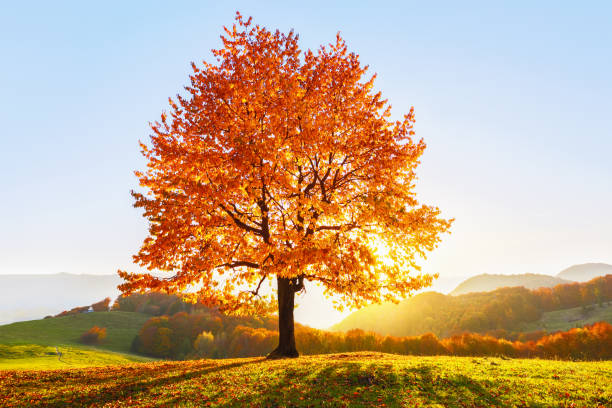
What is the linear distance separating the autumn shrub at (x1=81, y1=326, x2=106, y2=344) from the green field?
4.80ft

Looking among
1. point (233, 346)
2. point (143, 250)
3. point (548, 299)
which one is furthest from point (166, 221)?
point (548, 299)

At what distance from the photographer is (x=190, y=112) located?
21047 millimetres

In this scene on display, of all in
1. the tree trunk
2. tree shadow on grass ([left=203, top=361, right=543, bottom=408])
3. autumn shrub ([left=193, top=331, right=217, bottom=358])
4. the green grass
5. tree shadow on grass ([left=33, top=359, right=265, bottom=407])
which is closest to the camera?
tree shadow on grass ([left=203, top=361, right=543, bottom=408])

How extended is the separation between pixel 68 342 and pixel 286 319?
8091cm

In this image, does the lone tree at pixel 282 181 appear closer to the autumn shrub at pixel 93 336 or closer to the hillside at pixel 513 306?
the autumn shrub at pixel 93 336

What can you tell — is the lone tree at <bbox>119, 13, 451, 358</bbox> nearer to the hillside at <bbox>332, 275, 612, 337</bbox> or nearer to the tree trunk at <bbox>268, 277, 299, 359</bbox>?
the tree trunk at <bbox>268, 277, 299, 359</bbox>

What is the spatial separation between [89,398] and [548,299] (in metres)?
206

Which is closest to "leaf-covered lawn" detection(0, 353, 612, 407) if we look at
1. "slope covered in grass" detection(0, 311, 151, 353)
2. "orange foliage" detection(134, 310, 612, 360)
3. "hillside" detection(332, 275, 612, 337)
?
"orange foliage" detection(134, 310, 612, 360)

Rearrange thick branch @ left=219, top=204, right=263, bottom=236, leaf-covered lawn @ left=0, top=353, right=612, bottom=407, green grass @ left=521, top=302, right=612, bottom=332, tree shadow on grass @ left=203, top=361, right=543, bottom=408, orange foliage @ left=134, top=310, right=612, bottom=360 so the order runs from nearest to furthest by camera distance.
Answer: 1. tree shadow on grass @ left=203, top=361, right=543, bottom=408
2. leaf-covered lawn @ left=0, top=353, right=612, bottom=407
3. thick branch @ left=219, top=204, right=263, bottom=236
4. orange foliage @ left=134, top=310, right=612, bottom=360
5. green grass @ left=521, top=302, right=612, bottom=332

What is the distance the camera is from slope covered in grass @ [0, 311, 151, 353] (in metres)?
76.7

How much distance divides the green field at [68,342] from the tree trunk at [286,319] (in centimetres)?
3045

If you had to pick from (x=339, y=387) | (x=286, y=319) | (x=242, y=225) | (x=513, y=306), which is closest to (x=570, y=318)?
(x=513, y=306)

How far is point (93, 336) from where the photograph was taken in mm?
94562

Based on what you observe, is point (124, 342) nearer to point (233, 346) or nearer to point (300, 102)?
point (233, 346)
